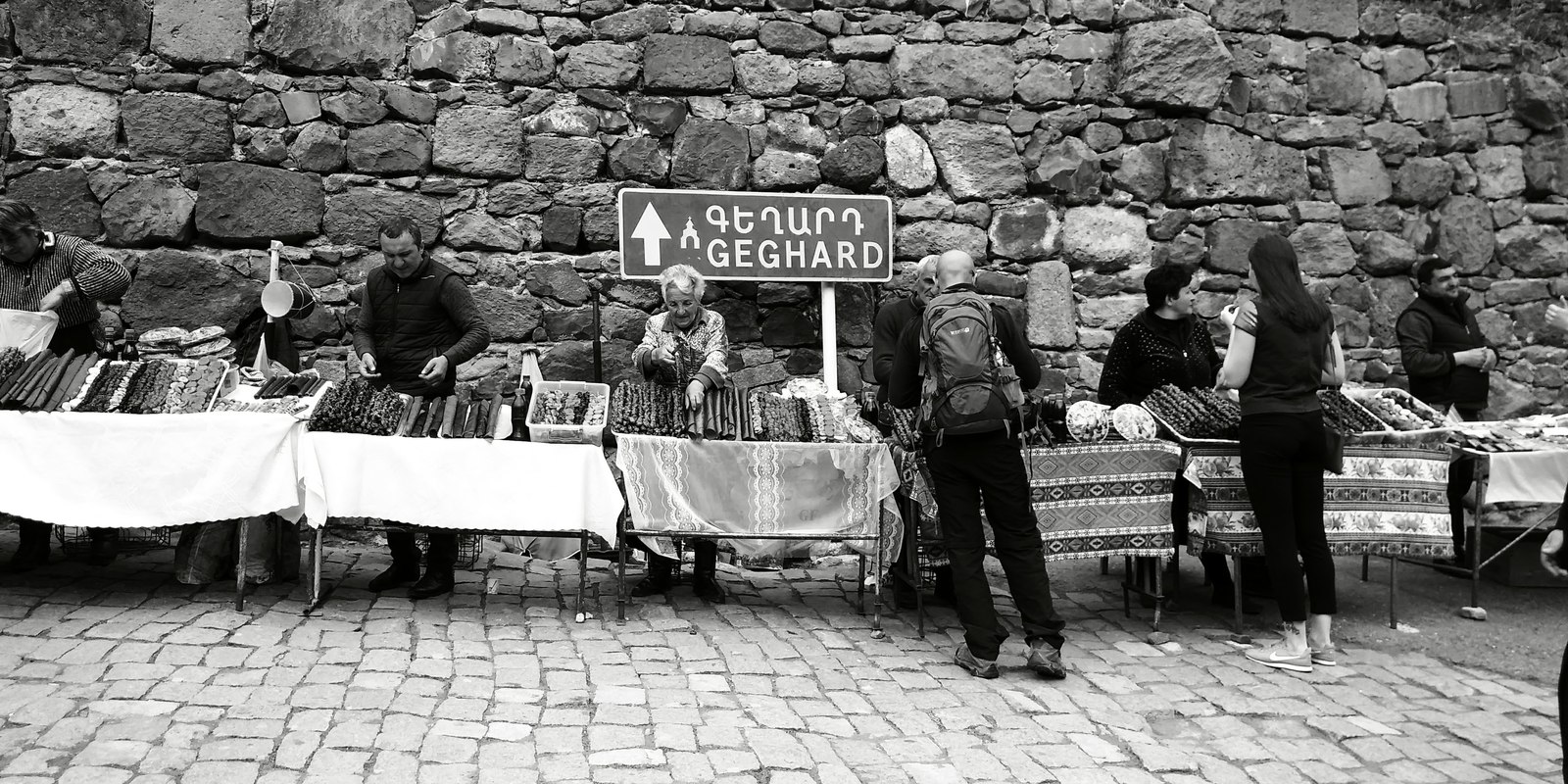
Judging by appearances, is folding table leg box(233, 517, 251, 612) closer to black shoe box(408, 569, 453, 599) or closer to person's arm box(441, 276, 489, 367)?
black shoe box(408, 569, 453, 599)

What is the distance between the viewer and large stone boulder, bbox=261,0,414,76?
A: 6.80 metres

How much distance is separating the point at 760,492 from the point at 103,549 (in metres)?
3.45

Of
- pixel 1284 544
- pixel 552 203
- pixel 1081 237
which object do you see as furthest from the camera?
pixel 1081 237

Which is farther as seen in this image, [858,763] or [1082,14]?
[1082,14]

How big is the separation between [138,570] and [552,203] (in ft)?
9.84

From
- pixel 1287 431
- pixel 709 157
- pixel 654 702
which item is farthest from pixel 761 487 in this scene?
pixel 709 157

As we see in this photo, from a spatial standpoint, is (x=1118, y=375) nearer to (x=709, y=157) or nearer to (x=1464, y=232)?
(x=709, y=157)

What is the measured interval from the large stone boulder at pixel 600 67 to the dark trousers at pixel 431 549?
115 inches

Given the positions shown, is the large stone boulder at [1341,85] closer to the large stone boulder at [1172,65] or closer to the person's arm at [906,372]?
the large stone boulder at [1172,65]

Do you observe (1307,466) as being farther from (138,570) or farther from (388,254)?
(138,570)

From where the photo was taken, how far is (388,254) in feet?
19.1

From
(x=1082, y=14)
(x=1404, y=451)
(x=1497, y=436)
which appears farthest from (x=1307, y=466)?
(x=1082, y=14)

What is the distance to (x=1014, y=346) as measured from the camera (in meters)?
4.93

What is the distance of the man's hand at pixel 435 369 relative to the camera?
226 inches
